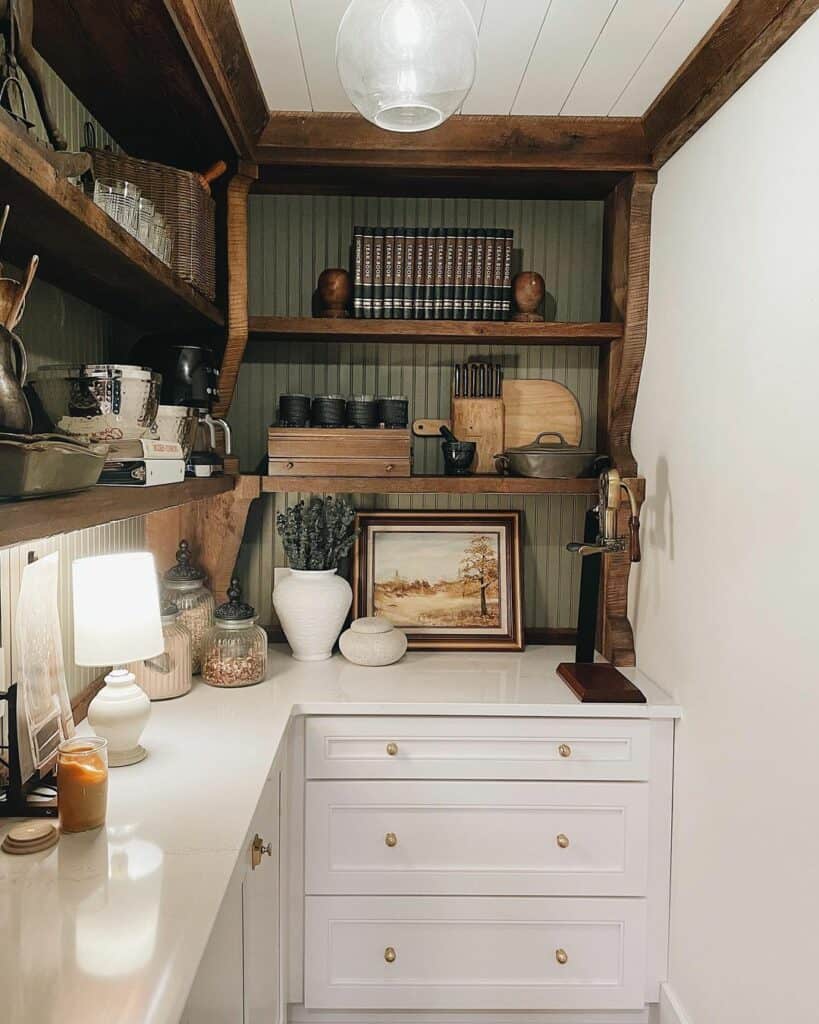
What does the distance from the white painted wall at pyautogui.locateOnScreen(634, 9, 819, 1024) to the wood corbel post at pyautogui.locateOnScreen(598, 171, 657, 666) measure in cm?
10

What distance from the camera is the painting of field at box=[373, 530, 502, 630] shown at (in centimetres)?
264

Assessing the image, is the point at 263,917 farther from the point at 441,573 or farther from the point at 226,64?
the point at 226,64

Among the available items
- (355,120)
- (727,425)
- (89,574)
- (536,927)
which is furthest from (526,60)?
(536,927)

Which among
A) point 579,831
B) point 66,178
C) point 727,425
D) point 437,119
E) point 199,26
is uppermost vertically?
point 199,26

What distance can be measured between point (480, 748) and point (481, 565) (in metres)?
0.67

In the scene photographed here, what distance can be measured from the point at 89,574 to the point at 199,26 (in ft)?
3.44

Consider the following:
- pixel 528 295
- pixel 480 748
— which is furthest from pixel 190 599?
pixel 528 295

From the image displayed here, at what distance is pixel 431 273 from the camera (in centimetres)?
245

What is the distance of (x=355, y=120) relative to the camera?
2.26m

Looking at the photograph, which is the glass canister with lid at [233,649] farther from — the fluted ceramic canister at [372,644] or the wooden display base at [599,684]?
the wooden display base at [599,684]

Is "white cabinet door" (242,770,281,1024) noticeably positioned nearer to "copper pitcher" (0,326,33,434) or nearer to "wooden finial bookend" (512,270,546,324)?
"copper pitcher" (0,326,33,434)

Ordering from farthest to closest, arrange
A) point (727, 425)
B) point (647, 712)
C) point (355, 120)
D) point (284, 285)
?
point (284, 285) < point (355, 120) < point (647, 712) < point (727, 425)

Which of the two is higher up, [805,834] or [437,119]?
[437,119]

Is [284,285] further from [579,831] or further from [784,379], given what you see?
[579,831]
